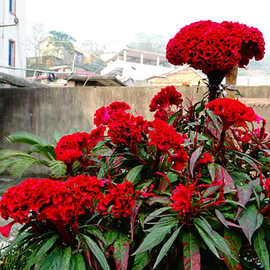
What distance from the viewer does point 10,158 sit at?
9.87ft

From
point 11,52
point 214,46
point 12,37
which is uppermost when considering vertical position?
point 12,37

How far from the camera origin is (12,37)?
427 inches

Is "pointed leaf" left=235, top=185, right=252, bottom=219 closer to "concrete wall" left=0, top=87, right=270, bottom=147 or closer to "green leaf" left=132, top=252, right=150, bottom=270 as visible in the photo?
"green leaf" left=132, top=252, right=150, bottom=270

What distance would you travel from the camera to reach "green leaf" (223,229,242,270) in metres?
0.60

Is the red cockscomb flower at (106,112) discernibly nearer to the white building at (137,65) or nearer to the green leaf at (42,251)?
the green leaf at (42,251)

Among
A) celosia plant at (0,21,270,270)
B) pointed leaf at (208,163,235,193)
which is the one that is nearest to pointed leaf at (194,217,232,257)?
celosia plant at (0,21,270,270)

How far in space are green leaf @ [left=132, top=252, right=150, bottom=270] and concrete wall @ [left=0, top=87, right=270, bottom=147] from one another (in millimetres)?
2556

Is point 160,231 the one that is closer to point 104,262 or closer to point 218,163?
point 104,262

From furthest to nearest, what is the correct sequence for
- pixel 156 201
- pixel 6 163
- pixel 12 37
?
1. pixel 12 37
2. pixel 6 163
3. pixel 156 201

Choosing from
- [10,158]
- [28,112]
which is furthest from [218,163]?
[28,112]

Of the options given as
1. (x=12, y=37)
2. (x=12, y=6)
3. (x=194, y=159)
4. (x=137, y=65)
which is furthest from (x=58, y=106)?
(x=137, y=65)

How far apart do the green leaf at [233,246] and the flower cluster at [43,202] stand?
12.0 inches

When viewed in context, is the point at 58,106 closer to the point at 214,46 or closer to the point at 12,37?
the point at 214,46

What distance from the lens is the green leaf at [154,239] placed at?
1.90 ft
